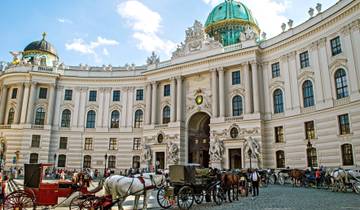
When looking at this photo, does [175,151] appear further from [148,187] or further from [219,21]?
[148,187]

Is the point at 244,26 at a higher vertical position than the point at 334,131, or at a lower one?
higher

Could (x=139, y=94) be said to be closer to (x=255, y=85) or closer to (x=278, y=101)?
(x=255, y=85)

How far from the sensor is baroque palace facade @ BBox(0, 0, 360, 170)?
29.6 meters

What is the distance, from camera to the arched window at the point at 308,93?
32.1 metres

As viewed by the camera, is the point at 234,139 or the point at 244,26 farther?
the point at 244,26

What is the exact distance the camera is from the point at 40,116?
46562 millimetres

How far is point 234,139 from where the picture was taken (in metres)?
35.7

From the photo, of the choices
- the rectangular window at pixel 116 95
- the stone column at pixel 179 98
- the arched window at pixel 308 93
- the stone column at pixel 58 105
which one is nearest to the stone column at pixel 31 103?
the stone column at pixel 58 105

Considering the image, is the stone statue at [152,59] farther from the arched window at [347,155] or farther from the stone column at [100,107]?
Answer: the arched window at [347,155]

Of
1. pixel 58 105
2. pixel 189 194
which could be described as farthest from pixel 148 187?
pixel 58 105

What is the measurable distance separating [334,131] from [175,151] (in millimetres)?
19520

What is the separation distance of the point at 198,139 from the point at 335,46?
2182 cm

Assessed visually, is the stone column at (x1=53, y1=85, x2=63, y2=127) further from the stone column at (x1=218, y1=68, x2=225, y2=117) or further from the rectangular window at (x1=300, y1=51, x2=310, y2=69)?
the rectangular window at (x1=300, y1=51, x2=310, y2=69)

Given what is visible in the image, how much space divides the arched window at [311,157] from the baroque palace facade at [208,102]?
4.1 inches
